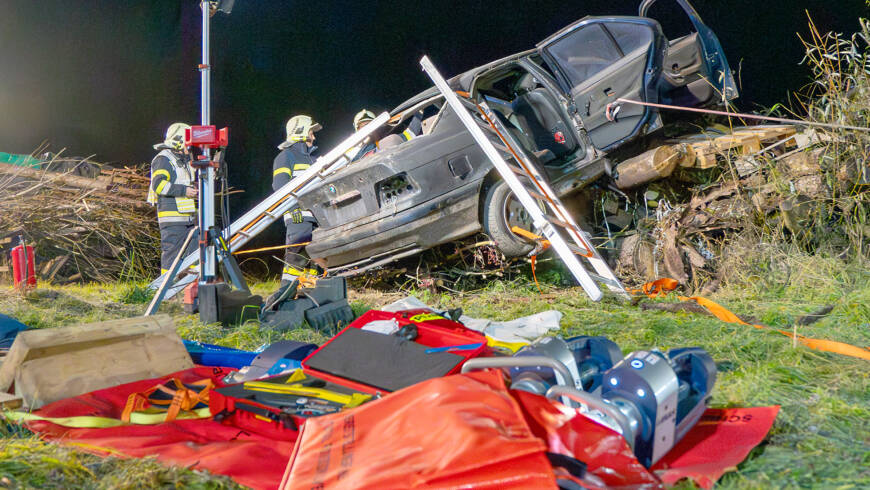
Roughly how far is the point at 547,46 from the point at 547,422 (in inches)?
156

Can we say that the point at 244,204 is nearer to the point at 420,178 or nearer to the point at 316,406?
the point at 420,178

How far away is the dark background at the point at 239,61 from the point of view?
→ 7793mm

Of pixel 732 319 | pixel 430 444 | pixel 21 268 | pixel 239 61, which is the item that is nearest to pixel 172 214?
pixel 21 268

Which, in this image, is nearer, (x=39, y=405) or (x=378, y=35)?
(x=39, y=405)

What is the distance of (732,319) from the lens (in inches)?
120

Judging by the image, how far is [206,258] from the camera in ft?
13.3

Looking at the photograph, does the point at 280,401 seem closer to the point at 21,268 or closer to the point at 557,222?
the point at 557,222

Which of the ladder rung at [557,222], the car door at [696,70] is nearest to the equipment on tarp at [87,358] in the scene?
the ladder rung at [557,222]

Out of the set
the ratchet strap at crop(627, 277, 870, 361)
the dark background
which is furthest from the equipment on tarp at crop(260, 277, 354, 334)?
the dark background

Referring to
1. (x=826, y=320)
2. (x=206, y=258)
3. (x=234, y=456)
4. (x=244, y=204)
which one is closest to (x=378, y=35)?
(x=244, y=204)

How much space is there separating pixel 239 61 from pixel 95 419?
26.3 ft

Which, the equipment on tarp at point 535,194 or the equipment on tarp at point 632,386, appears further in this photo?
the equipment on tarp at point 535,194

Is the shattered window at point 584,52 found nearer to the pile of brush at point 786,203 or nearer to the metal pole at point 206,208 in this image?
the pile of brush at point 786,203

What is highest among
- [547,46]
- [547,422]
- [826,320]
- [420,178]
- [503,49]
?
[503,49]
